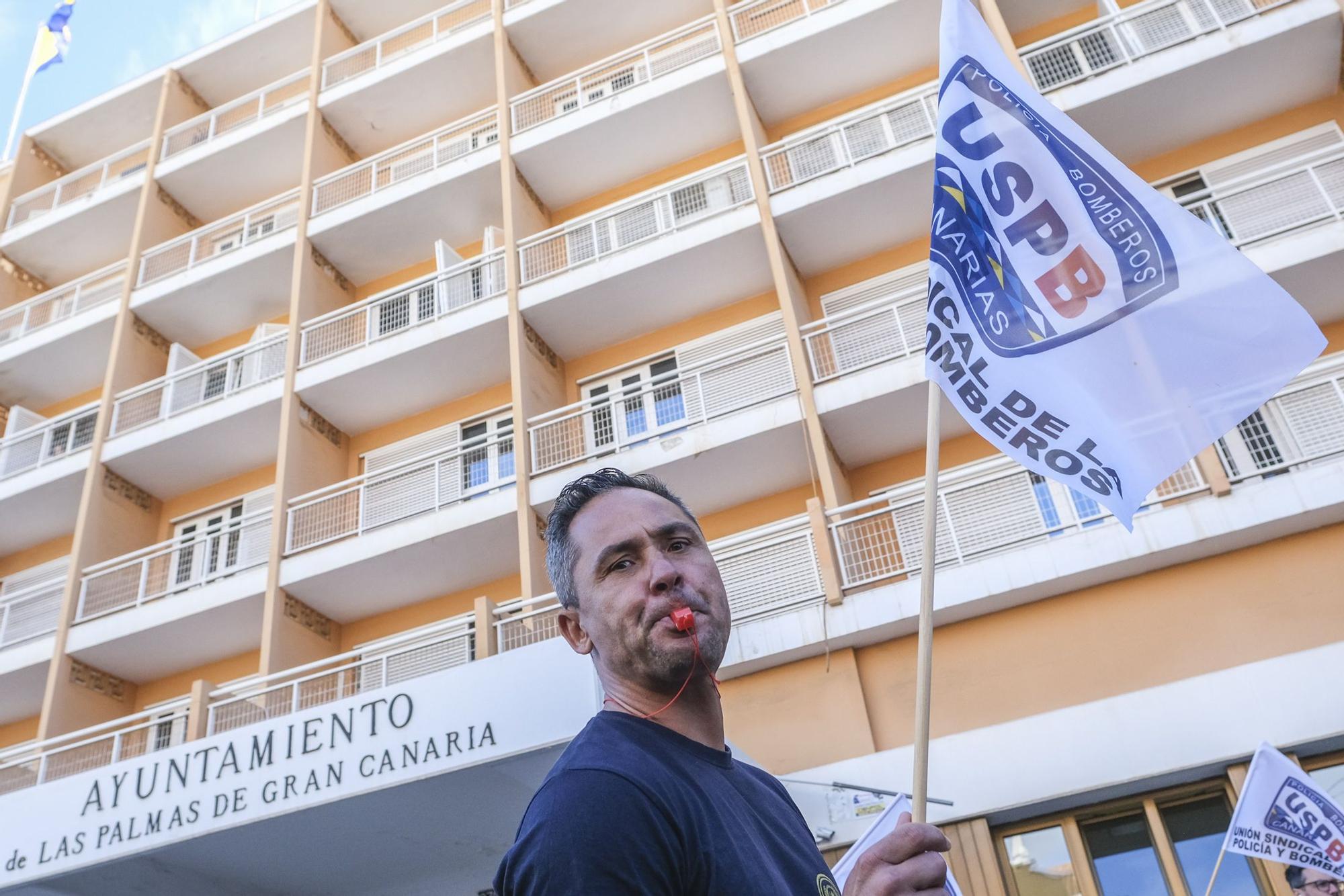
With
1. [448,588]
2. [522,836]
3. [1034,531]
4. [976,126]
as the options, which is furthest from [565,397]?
[522,836]

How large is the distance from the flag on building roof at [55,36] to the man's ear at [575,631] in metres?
30.6

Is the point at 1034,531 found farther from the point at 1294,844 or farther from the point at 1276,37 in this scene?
the point at 1276,37

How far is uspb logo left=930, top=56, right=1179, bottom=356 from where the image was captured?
3.73 m

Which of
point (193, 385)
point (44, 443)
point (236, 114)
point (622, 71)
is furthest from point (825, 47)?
point (44, 443)

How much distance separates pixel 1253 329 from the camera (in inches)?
137

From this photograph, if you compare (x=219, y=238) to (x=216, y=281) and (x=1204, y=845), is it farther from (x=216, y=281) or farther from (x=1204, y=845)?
(x=1204, y=845)

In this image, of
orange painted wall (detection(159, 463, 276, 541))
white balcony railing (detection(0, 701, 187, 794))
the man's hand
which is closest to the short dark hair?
the man's hand

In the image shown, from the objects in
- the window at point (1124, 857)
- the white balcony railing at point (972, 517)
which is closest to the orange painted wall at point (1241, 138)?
the white balcony railing at point (972, 517)

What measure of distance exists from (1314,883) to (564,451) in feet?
34.8

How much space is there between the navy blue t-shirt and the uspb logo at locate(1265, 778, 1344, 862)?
24.2ft

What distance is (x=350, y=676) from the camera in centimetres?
1605

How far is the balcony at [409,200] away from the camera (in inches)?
747

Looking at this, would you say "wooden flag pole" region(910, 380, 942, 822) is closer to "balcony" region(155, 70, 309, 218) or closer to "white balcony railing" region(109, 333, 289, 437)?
"white balcony railing" region(109, 333, 289, 437)

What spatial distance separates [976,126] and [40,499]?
20.0 m
